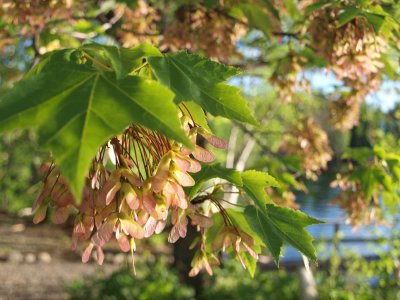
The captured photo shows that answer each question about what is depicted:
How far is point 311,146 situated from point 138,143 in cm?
327

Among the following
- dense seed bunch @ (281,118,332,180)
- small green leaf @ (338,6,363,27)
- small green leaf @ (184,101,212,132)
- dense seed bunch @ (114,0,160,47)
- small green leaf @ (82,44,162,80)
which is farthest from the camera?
dense seed bunch @ (281,118,332,180)

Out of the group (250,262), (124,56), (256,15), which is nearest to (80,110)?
(124,56)

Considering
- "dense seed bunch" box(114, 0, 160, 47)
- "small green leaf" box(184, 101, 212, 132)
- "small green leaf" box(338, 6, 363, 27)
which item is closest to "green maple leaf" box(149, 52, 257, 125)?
"small green leaf" box(184, 101, 212, 132)

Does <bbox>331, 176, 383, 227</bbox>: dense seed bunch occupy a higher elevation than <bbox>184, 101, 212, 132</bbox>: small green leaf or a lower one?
lower

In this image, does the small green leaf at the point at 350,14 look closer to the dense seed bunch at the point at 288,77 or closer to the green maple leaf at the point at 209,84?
the green maple leaf at the point at 209,84

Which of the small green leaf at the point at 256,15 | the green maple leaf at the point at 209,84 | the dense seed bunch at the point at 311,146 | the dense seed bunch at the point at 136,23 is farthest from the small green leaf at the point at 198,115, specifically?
the dense seed bunch at the point at 311,146

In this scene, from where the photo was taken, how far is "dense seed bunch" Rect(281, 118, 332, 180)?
402cm

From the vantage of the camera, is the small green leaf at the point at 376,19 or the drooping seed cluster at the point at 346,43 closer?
the small green leaf at the point at 376,19

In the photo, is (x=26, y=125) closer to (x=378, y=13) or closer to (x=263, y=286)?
(x=378, y=13)

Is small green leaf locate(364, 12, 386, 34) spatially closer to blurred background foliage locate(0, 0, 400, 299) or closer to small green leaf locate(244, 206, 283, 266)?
blurred background foliage locate(0, 0, 400, 299)

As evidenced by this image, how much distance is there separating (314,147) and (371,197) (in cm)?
175

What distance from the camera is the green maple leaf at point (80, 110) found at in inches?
27.6

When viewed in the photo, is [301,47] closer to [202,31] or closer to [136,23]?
[202,31]

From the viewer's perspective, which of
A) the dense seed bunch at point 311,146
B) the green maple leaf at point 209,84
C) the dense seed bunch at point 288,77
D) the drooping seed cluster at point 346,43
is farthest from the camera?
the dense seed bunch at point 311,146
